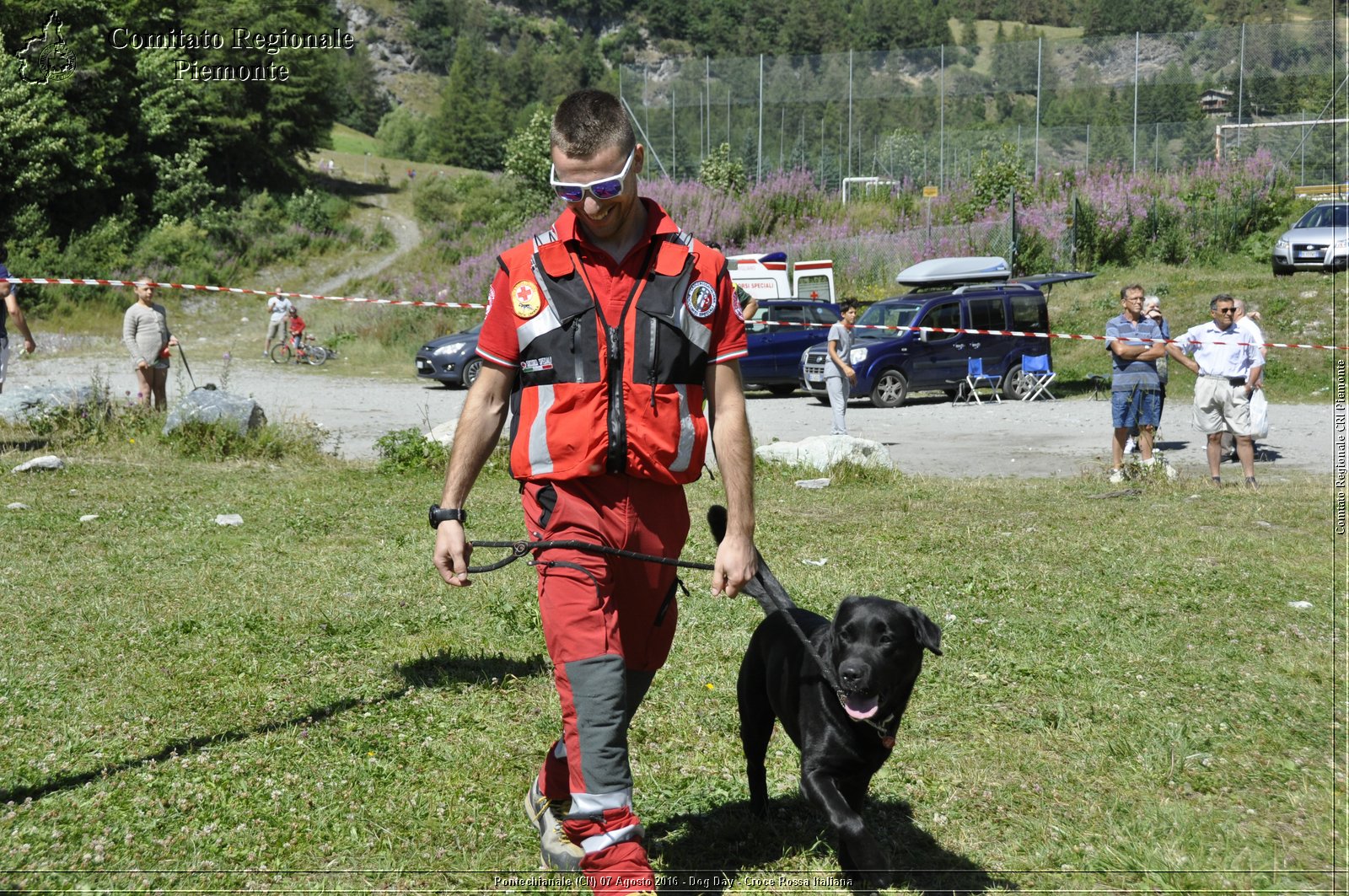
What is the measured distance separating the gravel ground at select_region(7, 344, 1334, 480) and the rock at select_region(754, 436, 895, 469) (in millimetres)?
1234

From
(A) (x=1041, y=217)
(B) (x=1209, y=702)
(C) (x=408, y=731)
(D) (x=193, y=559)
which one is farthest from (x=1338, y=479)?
(A) (x=1041, y=217)

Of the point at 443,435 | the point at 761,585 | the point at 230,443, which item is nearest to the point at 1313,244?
the point at 443,435

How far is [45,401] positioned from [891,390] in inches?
510

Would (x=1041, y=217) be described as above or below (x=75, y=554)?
above

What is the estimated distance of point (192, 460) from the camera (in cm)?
1221

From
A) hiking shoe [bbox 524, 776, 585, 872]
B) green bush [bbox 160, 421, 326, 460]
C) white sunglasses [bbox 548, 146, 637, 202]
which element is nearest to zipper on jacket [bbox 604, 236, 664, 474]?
white sunglasses [bbox 548, 146, 637, 202]

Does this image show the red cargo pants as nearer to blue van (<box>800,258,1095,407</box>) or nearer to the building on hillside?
blue van (<box>800,258,1095,407</box>)

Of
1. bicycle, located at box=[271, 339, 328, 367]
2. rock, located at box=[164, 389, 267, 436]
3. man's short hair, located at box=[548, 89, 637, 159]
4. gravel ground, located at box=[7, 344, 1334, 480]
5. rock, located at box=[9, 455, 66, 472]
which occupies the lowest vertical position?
gravel ground, located at box=[7, 344, 1334, 480]

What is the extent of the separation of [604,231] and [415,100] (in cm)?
15635

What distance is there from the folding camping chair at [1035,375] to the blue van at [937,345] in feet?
0.39

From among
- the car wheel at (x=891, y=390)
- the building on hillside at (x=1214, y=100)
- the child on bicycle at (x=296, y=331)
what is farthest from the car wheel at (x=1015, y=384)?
the building on hillside at (x=1214, y=100)

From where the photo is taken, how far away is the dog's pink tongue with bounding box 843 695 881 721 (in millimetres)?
3242

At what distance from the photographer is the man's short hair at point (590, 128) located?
10.1 ft

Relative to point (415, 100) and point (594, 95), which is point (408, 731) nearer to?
point (594, 95)
